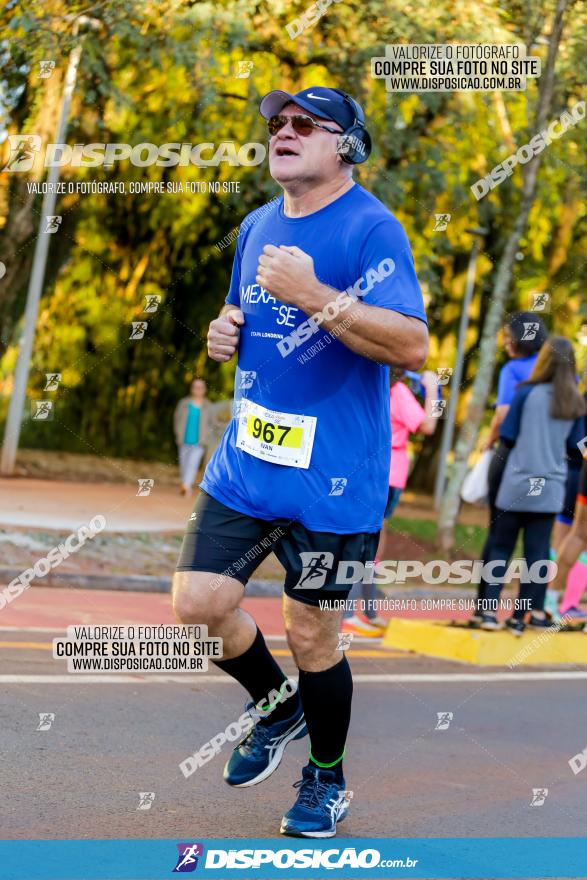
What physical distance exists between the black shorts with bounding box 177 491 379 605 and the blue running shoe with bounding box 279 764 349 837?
56cm

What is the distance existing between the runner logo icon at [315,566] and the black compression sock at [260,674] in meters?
0.39

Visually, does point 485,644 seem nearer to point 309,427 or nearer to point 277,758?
point 277,758

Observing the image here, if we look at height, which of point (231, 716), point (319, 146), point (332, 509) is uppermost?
point (319, 146)

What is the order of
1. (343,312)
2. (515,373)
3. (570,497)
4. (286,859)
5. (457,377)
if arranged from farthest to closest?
(457,377) < (570,497) < (515,373) < (286,859) < (343,312)

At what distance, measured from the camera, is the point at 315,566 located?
4.13 meters

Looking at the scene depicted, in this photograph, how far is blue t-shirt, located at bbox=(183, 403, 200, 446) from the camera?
59.7ft

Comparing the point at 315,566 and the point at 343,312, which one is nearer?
the point at 343,312

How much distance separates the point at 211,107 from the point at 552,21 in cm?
385

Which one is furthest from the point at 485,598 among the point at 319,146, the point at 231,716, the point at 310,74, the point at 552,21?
the point at 310,74

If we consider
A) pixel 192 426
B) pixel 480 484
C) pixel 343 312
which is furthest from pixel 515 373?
pixel 192 426

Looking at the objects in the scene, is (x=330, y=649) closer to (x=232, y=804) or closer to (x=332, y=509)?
(x=332, y=509)

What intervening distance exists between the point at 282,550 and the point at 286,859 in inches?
33.6

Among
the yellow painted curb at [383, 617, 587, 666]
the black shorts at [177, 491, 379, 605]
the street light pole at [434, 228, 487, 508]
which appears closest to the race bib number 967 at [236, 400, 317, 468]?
the black shorts at [177, 491, 379, 605]

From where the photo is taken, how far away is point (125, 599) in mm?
10344
